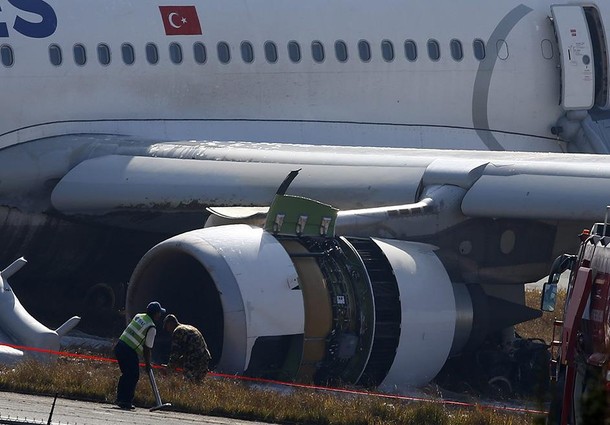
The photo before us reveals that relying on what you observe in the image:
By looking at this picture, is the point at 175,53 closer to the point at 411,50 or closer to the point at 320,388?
the point at 411,50

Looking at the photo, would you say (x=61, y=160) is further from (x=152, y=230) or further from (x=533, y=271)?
(x=533, y=271)

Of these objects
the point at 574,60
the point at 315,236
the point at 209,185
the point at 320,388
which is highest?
the point at 574,60

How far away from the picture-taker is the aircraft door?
2340 centimetres

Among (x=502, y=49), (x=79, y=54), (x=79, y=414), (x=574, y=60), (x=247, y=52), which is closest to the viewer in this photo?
(x=79, y=414)

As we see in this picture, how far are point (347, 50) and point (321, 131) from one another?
1.41 m

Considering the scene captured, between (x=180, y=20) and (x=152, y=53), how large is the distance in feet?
2.31

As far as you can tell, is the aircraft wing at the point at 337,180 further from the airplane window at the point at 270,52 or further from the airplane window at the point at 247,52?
the airplane window at the point at 270,52

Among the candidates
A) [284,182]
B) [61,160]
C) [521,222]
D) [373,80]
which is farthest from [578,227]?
[61,160]

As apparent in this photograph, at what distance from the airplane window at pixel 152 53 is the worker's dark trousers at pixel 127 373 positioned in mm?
7055

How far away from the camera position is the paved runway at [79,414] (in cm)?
1210

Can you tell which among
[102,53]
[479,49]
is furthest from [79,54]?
[479,49]

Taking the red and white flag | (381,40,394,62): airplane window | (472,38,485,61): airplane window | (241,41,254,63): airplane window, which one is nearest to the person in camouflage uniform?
the red and white flag

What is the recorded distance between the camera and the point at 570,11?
2378 cm

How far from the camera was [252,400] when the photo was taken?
13.8 meters
